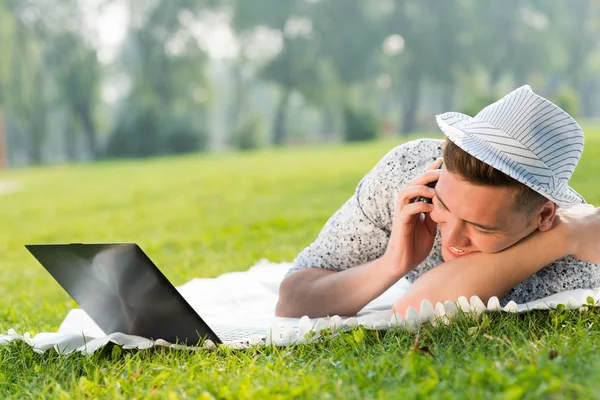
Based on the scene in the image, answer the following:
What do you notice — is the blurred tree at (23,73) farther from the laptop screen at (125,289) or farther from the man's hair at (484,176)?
the man's hair at (484,176)

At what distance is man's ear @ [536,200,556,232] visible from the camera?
2807mm

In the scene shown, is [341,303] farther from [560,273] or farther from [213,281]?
[213,281]

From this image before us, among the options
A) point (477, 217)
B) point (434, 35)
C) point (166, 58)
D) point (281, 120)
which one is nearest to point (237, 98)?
point (281, 120)

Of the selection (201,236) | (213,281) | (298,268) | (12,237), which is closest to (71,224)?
(12,237)

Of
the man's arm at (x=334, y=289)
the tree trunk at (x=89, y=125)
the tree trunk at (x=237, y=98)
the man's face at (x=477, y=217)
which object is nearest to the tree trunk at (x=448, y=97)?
the tree trunk at (x=237, y=98)

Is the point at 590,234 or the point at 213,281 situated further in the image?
the point at 213,281

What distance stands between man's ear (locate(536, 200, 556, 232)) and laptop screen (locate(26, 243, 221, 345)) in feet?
4.42

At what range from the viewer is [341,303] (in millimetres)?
3320

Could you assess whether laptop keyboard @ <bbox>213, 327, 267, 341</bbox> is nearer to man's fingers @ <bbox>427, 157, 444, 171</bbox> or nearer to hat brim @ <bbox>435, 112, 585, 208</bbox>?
man's fingers @ <bbox>427, 157, 444, 171</bbox>

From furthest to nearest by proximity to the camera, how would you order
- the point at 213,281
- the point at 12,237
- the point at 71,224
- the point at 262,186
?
1. the point at 262,186
2. the point at 71,224
3. the point at 12,237
4. the point at 213,281

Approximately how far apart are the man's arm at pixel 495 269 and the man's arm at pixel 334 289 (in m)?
0.20

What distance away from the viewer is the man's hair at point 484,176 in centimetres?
259

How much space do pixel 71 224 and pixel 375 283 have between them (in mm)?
7873

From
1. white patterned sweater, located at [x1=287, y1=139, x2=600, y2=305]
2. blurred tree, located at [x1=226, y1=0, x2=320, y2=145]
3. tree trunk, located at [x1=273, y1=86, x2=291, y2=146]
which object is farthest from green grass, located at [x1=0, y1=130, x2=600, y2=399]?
tree trunk, located at [x1=273, y1=86, x2=291, y2=146]
